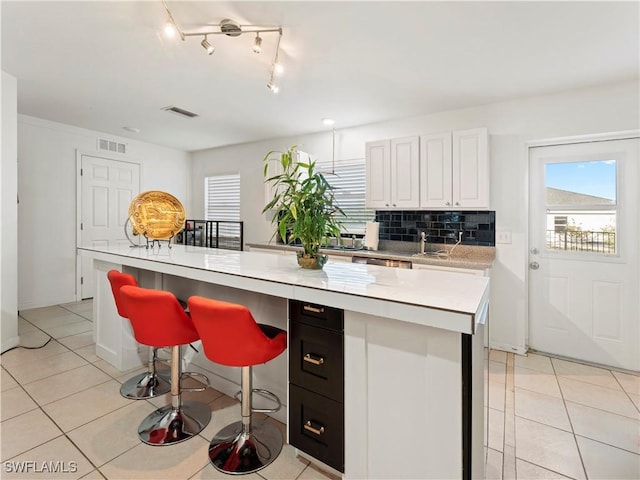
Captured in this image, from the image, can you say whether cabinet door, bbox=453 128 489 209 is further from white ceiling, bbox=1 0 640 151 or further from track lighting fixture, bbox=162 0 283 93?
track lighting fixture, bbox=162 0 283 93

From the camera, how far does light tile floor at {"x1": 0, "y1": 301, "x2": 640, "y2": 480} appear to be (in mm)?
1689

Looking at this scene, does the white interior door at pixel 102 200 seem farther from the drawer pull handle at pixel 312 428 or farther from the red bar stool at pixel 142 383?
the drawer pull handle at pixel 312 428

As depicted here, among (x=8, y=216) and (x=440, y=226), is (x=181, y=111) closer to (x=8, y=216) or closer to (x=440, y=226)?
(x=8, y=216)

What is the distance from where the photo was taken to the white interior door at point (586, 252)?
2.96 metres

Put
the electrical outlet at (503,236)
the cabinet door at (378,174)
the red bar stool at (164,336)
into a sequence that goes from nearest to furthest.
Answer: the red bar stool at (164,336) → the electrical outlet at (503,236) → the cabinet door at (378,174)

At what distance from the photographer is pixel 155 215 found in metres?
2.77

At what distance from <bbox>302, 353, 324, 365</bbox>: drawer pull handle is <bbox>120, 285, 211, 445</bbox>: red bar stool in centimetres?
71

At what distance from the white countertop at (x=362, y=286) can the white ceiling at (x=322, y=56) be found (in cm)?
161

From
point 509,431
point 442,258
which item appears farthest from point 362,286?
point 442,258

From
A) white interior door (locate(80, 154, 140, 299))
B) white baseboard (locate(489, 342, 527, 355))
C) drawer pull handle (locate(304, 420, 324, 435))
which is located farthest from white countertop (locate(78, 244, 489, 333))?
white interior door (locate(80, 154, 140, 299))

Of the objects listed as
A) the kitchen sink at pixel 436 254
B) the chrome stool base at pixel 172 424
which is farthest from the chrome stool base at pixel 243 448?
the kitchen sink at pixel 436 254

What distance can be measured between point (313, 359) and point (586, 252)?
311 cm

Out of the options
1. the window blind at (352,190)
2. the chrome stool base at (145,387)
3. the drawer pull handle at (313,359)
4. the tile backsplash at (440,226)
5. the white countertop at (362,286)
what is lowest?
the chrome stool base at (145,387)

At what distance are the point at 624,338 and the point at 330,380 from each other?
10.2 feet
